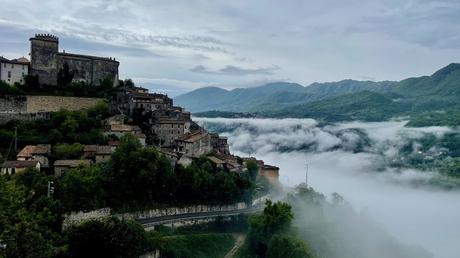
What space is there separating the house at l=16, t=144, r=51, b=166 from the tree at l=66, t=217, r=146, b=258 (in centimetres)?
1139

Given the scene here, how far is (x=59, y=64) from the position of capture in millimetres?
61312

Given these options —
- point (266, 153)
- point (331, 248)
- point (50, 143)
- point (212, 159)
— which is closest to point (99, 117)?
point (50, 143)

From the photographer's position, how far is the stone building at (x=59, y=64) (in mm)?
58438

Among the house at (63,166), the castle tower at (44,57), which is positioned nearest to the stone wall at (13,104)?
the castle tower at (44,57)

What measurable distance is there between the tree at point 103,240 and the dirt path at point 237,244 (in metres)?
11.1

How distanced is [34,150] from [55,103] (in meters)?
12.2

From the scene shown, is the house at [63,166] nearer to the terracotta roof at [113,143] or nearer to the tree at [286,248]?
the terracotta roof at [113,143]

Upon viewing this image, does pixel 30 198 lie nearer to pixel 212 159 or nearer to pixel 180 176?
pixel 180 176

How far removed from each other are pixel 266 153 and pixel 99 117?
131262mm

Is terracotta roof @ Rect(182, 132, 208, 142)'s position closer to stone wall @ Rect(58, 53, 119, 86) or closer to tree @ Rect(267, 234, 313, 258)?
stone wall @ Rect(58, 53, 119, 86)

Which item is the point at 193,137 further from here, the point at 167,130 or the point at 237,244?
the point at 237,244

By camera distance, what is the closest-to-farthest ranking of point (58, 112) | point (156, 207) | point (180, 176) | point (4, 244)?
point (4, 244), point (156, 207), point (180, 176), point (58, 112)

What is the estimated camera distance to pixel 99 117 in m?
56.4

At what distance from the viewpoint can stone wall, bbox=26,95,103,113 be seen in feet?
180
